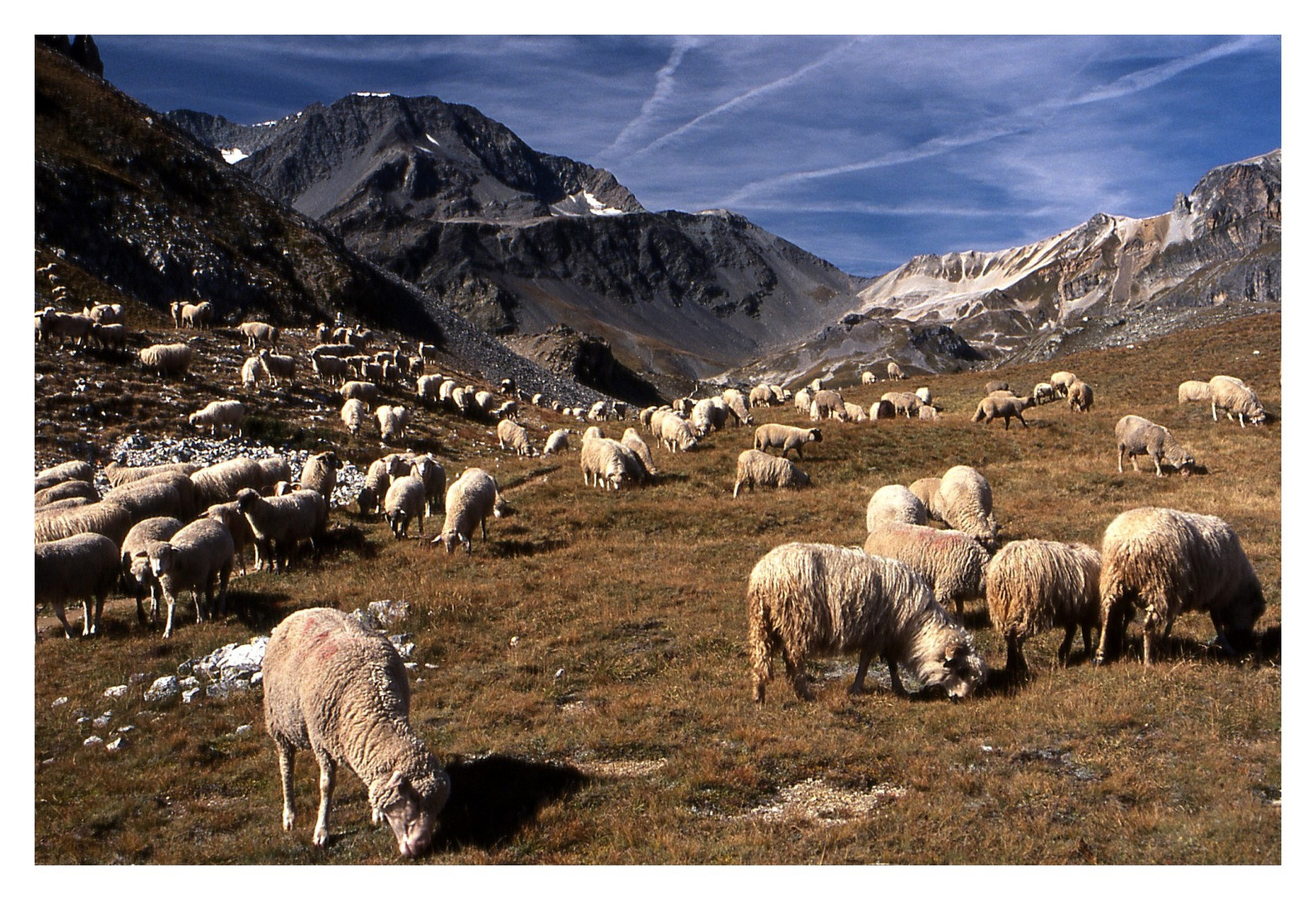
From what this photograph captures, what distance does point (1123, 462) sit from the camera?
1107 inches

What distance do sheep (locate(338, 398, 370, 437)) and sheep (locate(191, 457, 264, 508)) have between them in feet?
45.9

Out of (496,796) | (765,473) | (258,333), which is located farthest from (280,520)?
(258,333)

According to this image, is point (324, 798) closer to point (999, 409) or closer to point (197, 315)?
point (999, 409)

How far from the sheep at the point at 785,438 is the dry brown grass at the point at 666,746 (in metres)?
11.8

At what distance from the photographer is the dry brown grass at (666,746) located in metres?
7.08

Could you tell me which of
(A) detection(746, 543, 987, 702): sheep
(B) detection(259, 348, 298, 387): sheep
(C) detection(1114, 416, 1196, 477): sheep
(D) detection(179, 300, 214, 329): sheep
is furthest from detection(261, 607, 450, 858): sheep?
(D) detection(179, 300, 214, 329): sheep

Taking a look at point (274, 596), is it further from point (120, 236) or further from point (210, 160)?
point (210, 160)

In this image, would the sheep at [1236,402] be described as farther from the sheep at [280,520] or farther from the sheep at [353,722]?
the sheep at [353,722]

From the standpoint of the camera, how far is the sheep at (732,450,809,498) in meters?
26.9

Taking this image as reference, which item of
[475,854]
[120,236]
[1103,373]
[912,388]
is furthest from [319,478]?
[120,236]

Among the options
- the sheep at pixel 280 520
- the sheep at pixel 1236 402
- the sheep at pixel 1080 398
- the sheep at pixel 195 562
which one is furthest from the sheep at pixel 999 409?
the sheep at pixel 195 562

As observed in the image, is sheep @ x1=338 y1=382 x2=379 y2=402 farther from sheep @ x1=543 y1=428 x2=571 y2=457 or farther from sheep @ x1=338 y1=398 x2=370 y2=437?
sheep @ x1=543 y1=428 x2=571 y2=457

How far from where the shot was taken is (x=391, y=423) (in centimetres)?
3828

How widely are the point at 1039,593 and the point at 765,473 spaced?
15830 mm
